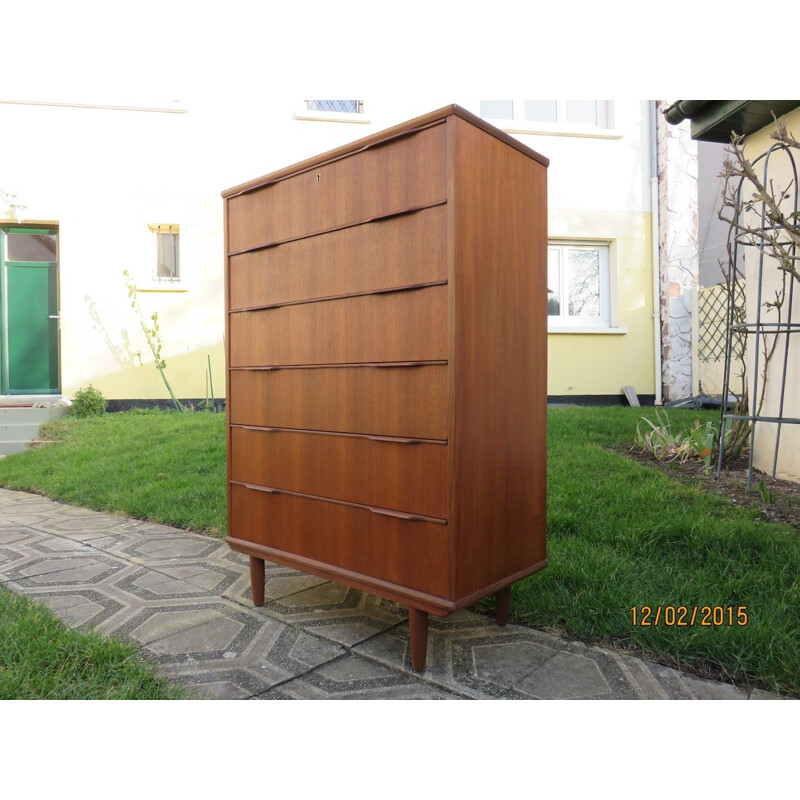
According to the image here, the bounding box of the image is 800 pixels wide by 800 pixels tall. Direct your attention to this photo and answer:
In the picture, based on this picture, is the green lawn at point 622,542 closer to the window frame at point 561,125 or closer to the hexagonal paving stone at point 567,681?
the hexagonal paving stone at point 567,681

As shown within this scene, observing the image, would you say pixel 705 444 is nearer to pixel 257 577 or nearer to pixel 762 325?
pixel 762 325

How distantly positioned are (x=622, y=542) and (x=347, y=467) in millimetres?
1291

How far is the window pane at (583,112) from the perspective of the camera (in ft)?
26.0

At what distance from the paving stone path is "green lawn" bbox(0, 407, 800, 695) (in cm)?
12

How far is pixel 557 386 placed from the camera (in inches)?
301

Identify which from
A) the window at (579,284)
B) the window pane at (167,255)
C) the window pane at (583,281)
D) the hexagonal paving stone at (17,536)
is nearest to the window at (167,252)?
the window pane at (167,255)

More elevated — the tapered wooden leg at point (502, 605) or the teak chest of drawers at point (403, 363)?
the teak chest of drawers at point (403, 363)

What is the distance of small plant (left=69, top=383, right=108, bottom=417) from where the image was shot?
21.8ft
